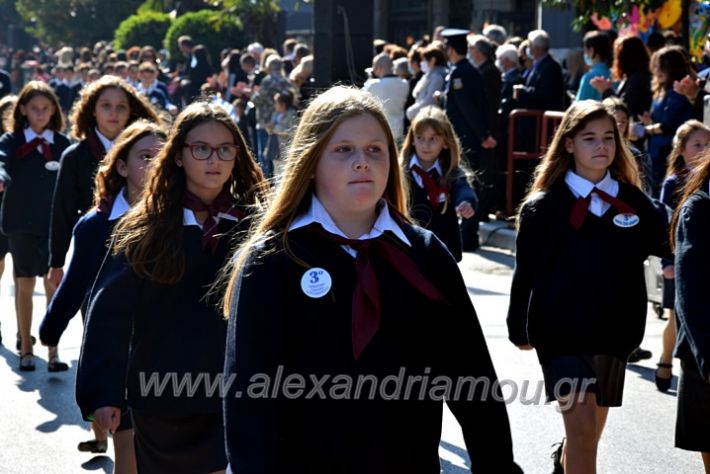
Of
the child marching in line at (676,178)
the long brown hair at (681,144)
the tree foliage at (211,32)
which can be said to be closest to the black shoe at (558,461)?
the child marching in line at (676,178)

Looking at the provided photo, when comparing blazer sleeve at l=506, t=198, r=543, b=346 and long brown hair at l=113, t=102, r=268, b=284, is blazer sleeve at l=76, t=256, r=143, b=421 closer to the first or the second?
long brown hair at l=113, t=102, r=268, b=284

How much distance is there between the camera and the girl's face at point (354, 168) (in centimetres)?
333

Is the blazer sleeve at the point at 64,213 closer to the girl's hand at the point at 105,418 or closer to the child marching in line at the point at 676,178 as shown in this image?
the girl's hand at the point at 105,418

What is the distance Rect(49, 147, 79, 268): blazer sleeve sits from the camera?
7.28 m

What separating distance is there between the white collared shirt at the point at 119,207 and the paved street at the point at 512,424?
176 cm

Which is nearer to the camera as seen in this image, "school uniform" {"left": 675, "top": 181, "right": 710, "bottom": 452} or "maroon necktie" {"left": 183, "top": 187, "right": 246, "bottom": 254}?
"school uniform" {"left": 675, "top": 181, "right": 710, "bottom": 452}

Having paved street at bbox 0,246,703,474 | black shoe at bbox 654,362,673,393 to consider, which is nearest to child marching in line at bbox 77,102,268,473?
paved street at bbox 0,246,703,474

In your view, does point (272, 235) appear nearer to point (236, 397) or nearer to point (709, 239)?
point (236, 397)

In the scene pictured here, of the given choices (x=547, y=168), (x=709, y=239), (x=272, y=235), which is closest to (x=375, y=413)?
(x=272, y=235)

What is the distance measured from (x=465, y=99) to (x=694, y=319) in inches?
362

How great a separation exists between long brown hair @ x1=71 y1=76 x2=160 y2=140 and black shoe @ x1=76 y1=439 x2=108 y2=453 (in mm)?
1773

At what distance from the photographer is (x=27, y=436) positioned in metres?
A: 7.21

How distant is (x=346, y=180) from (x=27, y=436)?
4.47m

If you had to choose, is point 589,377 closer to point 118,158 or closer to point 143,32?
point 118,158
